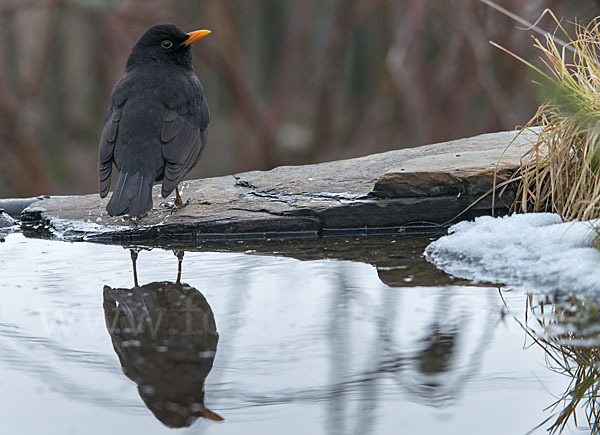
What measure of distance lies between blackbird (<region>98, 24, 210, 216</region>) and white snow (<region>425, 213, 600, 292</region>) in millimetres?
1180

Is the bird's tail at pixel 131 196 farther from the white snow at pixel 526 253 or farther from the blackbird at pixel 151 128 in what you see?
the white snow at pixel 526 253

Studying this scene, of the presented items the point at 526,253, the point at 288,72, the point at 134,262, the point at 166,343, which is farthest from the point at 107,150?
the point at 288,72

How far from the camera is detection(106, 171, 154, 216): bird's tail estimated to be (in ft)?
10.1

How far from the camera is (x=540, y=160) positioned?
118 inches

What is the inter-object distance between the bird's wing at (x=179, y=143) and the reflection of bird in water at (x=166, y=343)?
35.3 inches

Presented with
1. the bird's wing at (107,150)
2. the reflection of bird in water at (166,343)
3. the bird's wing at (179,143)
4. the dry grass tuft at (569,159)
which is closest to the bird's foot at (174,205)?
the bird's wing at (179,143)

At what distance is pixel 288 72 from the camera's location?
710 cm

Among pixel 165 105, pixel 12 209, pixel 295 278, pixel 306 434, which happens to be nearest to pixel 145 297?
pixel 295 278

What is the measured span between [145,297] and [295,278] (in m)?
0.47

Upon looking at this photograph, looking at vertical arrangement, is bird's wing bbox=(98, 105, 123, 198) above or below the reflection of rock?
above

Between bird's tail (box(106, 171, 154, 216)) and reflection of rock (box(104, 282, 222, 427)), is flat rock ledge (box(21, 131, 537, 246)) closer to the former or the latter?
bird's tail (box(106, 171, 154, 216))

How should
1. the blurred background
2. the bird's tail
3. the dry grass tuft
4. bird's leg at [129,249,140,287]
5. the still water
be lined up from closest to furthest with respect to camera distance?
the still water
bird's leg at [129,249,140,287]
the dry grass tuft
the bird's tail
the blurred background

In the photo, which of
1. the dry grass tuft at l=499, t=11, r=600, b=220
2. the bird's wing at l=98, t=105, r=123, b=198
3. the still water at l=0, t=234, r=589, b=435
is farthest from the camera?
the bird's wing at l=98, t=105, r=123, b=198

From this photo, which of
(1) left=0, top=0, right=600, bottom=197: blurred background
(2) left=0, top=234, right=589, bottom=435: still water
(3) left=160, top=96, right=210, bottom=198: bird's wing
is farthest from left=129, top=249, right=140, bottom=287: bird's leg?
(1) left=0, top=0, right=600, bottom=197: blurred background
